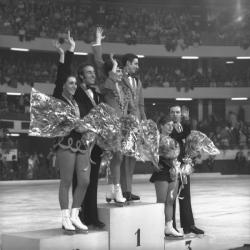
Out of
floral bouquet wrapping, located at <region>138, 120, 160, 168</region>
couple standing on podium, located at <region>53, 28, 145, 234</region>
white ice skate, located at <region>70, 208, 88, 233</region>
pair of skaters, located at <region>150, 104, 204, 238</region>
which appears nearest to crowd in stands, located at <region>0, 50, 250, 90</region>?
pair of skaters, located at <region>150, 104, 204, 238</region>

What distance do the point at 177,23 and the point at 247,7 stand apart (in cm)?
551

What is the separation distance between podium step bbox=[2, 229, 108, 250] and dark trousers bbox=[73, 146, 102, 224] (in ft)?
1.05

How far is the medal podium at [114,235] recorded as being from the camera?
675cm

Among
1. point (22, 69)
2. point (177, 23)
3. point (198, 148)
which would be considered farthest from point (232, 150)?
point (198, 148)

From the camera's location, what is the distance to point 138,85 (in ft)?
28.5

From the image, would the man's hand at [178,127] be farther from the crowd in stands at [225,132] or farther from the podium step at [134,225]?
the crowd in stands at [225,132]

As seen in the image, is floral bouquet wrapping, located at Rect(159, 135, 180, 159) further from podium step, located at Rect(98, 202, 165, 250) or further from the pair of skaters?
podium step, located at Rect(98, 202, 165, 250)

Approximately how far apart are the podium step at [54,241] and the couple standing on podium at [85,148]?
→ 112 millimetres

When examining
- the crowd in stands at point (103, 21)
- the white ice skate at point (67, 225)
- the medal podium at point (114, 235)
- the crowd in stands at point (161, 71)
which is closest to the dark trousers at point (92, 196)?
the medal podium at point (114, 235)

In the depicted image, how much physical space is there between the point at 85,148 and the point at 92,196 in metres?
0.81

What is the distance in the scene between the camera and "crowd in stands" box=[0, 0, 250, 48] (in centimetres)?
3372

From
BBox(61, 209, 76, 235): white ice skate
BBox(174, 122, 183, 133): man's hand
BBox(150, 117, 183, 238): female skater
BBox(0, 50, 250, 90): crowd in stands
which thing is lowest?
BBox(61, 209, 76, 235): white ice skate

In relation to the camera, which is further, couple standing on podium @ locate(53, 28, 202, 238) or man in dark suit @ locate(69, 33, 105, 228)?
man in dark suit @ locate(69, 33, 105, 228)

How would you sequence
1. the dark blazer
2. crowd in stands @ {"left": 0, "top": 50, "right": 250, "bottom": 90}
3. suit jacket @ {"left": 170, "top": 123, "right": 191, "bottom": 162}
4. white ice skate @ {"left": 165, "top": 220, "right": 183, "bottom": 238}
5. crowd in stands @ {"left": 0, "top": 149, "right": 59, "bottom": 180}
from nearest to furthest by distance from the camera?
1. the dark blazer
2. white ice skate @ {"left": 165, "top": 220, "right": 183, "bottom": 238}
3. suit jacket @ {"left": 170, "top": 123, "right": 191, "bottom": 162}
4. crowd in stands @ {"left": 0, "top": 149, "right": 59, "bottom": 180}
5. crowd in stands @ {"left": 0, "top": 50, "right": 250, "bottom": 90}
